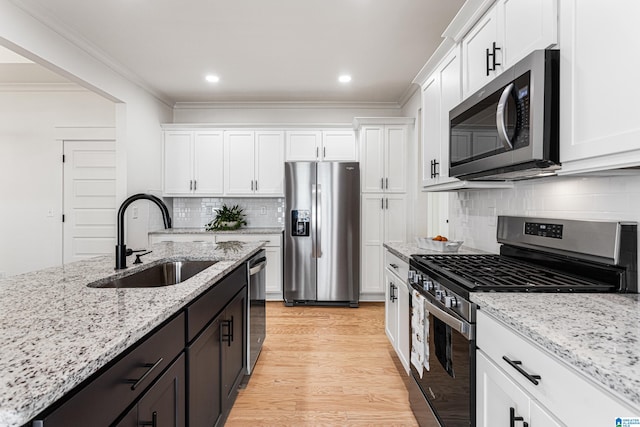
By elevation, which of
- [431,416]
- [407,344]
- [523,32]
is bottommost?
[431,416]

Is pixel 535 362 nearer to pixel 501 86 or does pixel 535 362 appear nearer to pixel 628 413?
pixel 628 413

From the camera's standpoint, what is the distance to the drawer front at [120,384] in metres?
0.71

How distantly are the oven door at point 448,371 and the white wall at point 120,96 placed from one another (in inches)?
133

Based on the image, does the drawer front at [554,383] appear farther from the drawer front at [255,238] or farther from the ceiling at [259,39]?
the drawer front at [255,238]

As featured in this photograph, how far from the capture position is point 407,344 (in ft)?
7.55

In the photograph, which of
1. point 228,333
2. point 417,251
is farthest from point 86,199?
point 417,251

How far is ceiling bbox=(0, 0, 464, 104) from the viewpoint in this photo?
104 inches

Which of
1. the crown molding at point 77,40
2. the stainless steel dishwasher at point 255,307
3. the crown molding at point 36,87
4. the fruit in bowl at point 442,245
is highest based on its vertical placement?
the crown molding at point 36,87

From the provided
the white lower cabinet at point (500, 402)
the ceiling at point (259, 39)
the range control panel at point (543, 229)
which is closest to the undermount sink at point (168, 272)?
the white lower cabinet at point (500, 402)

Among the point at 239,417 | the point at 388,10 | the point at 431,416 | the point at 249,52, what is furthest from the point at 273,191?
the point at 431,416

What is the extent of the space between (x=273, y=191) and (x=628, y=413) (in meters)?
4.37

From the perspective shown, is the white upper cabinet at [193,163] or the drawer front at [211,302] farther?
the white upper cabinet at [193,163]

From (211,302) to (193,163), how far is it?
3.58 meters

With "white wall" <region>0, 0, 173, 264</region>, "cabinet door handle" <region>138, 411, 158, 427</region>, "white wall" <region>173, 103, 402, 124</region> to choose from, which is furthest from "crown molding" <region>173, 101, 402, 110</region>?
"cabinet door handle" <region>138, 411, 158, 427</region>
